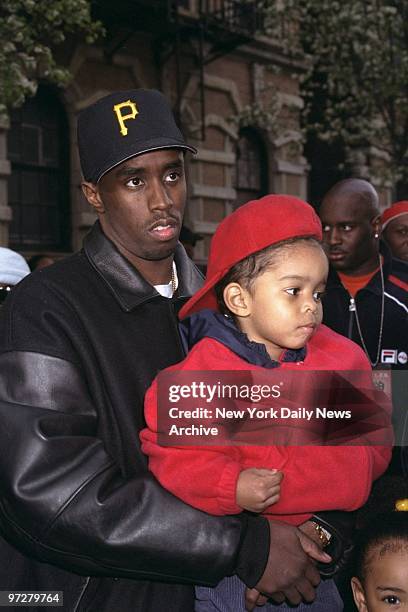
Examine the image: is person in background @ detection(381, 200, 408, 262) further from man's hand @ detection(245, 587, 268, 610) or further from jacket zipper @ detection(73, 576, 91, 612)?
jacket zipper @ detection(73, 576, 91, 612)

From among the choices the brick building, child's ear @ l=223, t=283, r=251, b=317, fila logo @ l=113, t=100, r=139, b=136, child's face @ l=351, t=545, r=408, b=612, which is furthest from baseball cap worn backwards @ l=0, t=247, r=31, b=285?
the brick building

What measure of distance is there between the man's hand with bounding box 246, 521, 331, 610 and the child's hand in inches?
4.2

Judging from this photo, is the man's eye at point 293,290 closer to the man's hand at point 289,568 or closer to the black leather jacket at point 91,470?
the black leather jacket at point 91,470

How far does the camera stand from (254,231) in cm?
239

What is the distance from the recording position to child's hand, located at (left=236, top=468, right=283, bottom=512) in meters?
2.07

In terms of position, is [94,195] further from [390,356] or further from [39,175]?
[39,175]

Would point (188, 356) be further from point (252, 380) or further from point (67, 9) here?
point (67, 9)

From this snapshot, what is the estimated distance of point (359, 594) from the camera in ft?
9.97

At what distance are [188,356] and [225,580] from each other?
70 cm

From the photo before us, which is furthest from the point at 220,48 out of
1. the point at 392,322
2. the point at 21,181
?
the point at 392,322

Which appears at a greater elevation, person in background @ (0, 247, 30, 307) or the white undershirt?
the white undershirt

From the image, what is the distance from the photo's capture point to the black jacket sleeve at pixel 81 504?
1.98 metres

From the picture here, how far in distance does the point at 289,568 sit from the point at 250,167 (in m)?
15.4

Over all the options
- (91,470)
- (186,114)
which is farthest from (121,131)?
(186,114)
